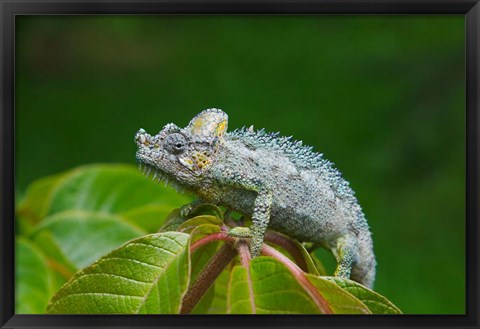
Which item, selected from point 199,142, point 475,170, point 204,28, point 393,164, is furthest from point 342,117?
point 199,142

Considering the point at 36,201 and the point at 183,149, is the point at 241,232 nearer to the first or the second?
the point at 183,149

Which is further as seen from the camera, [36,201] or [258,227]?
[36,201]

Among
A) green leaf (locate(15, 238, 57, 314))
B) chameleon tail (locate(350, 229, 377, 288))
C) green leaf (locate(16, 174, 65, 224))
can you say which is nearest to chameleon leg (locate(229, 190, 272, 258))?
chameleon tail (locate(350, 229, 377, 288))

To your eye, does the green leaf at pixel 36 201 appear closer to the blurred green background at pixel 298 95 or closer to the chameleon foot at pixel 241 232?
the chameleon foot at pixel 241 232

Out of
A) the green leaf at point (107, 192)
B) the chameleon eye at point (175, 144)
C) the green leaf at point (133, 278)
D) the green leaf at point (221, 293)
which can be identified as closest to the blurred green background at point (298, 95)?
the green leaf at point (107, 192)

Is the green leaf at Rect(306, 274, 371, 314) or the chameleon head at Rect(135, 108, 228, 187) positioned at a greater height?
the chameleon head at Rect(135, 108, 228, 187)

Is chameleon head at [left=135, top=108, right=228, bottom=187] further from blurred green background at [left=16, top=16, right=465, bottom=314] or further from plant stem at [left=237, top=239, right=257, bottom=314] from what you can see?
blurred green background at [left=16, top=16, right=465, bottom=314]

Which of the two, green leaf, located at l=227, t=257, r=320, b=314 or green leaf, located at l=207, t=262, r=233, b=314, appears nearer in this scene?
green leaf, located at l=227, t=257, r=320, b=314

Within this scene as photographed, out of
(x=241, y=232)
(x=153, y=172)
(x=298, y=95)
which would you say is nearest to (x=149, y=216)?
(x=153, y=172)
